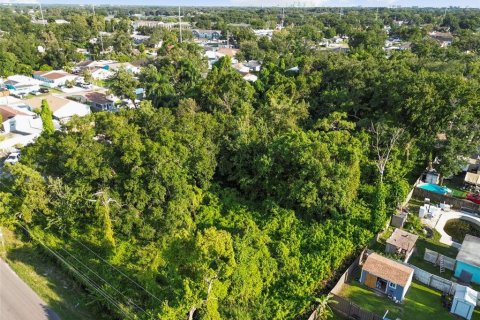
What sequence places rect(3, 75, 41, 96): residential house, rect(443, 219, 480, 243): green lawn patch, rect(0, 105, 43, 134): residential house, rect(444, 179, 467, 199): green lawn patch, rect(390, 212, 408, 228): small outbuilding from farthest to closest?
rect(3, 75, 41, 96): residential house, rect(0, 105, 43, 134): residential house, rect(444, 179, 467, 199): green lawn patch, rect(390, 212, 408, 228): small outbuilding, rect(443, 219, 480, 243): green lawn patch

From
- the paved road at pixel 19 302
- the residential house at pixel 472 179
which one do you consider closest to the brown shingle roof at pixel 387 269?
the residential house at pixel 472 179

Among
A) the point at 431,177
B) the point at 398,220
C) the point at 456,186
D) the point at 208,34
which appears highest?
the point at 208,34

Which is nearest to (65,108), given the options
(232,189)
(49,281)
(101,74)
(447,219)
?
(101,74)

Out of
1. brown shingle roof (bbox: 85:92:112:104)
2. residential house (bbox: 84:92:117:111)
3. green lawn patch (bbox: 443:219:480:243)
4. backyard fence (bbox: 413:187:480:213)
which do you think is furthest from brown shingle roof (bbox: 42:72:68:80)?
green lawn patch (bbox: 443:219:480:243)

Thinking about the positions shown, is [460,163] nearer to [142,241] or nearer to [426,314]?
[426,314]

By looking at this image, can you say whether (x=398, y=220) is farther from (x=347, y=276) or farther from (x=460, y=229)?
(x=347, y=276)

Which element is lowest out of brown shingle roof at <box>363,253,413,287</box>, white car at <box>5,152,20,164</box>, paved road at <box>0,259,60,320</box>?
paved road at <box>0,259,60,320</box>

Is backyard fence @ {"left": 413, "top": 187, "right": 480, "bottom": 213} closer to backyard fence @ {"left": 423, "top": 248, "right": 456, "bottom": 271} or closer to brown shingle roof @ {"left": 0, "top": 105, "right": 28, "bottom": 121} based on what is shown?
backyard fence @ {"left": 423, "top": 248, "right": 456, "bottom": 271}

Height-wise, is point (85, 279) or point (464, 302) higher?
point (464, 302)
